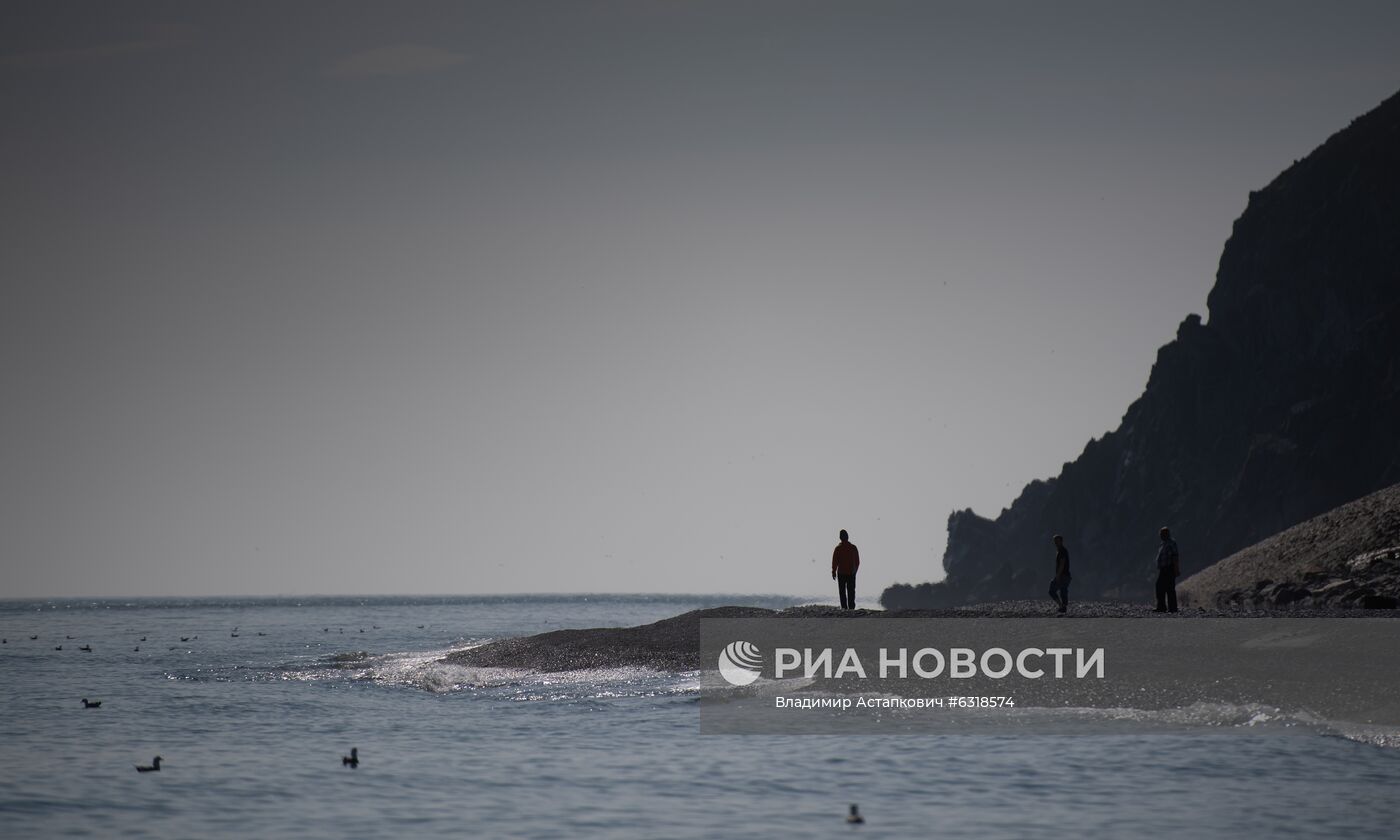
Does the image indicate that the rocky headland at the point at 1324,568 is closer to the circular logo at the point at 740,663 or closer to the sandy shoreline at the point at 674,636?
the sandy shoreline at the point at 674,636

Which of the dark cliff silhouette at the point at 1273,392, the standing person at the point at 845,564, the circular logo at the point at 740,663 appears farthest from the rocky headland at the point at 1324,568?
the dark cliff silhouette at the point at 1273,392

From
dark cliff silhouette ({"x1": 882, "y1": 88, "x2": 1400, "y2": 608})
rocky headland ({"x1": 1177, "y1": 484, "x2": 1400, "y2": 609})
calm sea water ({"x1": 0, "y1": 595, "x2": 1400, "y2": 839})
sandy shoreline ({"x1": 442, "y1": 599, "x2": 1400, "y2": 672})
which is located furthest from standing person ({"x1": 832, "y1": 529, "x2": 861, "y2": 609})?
dark cliff silhouette ({"x1": 882, "y1": 88, "x2": 1400, "y2": 608})

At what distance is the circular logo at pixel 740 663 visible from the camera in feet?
120

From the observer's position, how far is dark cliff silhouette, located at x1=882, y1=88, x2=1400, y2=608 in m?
107

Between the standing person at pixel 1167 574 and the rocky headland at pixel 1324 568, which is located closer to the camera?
the standing person at pixel 1167 574

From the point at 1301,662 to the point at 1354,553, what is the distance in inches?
685

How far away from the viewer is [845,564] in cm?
4203

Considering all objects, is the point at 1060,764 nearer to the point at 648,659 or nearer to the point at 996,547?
the point at 648,659

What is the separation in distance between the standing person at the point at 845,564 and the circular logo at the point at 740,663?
390 centimetres

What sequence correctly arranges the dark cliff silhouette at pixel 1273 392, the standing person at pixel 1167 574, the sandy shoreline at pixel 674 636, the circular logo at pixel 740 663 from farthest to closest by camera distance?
1. the dark cliff silhouette at pixel 1273 392
2. the standing person at pixel 1167 574
3. the sandy shoreline at pixel 674 636
4. the circular logo at pixel 740 663

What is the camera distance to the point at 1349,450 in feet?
348

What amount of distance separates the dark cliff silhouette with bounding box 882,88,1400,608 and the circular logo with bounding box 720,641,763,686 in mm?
79143

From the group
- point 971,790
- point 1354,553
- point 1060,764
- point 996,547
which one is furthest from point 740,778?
point 996,547

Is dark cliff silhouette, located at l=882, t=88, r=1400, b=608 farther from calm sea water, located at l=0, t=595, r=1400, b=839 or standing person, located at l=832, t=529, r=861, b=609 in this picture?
calm sea water, located at l=0, t=595, r=1400, b=839
